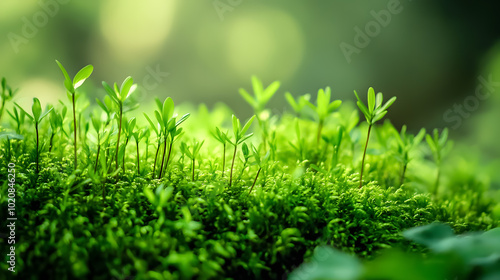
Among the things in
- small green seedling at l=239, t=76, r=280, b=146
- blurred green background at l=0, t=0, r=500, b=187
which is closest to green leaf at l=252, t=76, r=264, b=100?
small green seedling at l=239, t=76, r=280, b=146

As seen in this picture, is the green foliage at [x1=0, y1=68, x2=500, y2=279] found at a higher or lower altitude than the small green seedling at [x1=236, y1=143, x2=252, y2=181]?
lower

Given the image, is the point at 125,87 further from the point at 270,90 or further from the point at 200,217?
the point at 270,90

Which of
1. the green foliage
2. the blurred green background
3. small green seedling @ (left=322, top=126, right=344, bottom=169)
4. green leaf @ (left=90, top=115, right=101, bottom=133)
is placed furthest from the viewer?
the blurred green background

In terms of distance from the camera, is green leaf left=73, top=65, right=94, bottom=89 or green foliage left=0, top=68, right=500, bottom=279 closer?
green foliage left=0, top=68, right=500, bottom=279

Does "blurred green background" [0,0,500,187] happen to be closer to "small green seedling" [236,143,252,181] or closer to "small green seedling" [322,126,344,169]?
"small green seedling" [236,143,252,181]

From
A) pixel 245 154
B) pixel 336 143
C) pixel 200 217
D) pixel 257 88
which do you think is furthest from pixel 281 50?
pixel 200 217

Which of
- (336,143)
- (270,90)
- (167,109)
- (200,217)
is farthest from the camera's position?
(270,90)

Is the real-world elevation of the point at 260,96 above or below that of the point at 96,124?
above

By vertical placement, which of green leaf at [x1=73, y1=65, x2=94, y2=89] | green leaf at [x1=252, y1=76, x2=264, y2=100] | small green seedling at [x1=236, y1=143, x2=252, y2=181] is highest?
green leaf at [x1=252, y1=76, x2=264, y2=100]

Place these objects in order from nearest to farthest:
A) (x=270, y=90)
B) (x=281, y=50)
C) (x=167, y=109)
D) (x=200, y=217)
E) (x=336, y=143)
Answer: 1. (x=200, y=217)
2. (x=167, y=109)
3. (x=336, y=143)
4. (x=270, y=90)
5. (x=281, y=50)
